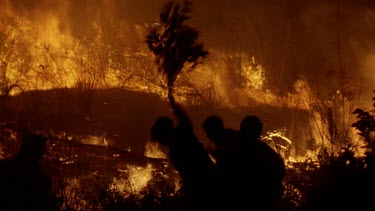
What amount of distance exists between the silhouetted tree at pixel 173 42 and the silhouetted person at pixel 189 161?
780mm

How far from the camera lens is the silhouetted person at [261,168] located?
415cm

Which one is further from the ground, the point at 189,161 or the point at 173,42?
the point at 173,42

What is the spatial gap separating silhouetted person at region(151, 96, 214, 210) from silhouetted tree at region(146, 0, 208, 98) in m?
0.78

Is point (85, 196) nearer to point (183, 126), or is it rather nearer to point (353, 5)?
point (183, 126)

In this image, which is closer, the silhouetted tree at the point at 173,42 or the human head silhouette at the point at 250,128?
the human head silhouette at the point at 250,128

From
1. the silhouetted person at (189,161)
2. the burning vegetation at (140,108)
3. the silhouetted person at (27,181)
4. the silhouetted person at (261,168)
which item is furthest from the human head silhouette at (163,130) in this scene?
the silhouetted person at (27,181)

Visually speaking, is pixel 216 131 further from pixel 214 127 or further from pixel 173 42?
pixel 173 42

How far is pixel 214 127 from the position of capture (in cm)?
464

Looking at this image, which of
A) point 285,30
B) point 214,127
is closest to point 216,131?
point 214,127

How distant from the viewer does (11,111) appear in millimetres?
8250

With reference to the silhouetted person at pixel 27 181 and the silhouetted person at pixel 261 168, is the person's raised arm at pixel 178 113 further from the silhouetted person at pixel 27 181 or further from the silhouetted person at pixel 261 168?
the silhouetted person at pixel 27 181

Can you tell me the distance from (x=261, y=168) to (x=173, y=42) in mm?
1502

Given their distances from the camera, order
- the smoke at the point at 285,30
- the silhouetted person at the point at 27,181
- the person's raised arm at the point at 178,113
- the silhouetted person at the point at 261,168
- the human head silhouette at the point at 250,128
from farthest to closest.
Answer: the smoke at the point at 285,30 < the person's raised arm at the point at 178,113 < the silhouetted person at the point at 27,181 < the human head silhouette at the point at 250,128 < the silhouetted person at the point at 261,168

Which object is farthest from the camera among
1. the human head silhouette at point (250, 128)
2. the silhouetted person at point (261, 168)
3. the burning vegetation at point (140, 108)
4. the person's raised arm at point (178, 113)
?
the burning vegetation at point (140, 108)
